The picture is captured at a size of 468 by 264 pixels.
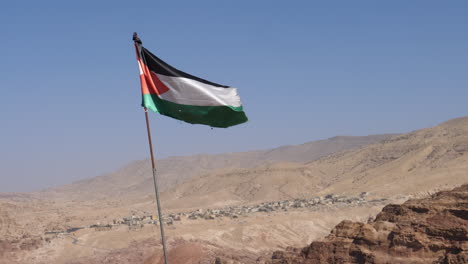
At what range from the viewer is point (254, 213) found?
3766 cm

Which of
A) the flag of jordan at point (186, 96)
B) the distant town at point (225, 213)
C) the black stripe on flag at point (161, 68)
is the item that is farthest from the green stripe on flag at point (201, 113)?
the distant town at point (225, 213)

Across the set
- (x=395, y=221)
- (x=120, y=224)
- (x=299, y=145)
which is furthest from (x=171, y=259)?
(x=299, y=145)

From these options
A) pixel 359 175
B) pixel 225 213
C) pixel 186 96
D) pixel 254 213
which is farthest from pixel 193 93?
pixel 359 175

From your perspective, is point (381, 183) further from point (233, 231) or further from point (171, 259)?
point (171, 259)

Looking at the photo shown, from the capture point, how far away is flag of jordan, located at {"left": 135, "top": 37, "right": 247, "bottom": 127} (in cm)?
815

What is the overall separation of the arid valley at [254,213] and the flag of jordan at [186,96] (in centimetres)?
811

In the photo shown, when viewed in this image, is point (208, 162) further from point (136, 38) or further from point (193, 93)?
point (136, 38)

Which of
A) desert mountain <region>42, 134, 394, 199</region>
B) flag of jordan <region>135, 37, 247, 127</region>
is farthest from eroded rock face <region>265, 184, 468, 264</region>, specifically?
desert mountain <region>42, 134, 394, 199</region>

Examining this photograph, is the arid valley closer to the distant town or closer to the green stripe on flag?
the distant town

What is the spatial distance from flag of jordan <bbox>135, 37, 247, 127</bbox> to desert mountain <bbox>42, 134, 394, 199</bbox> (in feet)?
361

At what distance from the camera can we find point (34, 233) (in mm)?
35531

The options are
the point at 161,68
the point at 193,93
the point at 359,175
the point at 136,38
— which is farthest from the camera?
the point at 359,175

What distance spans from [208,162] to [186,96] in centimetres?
13536

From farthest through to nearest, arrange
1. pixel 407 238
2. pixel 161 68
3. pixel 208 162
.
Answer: pixel 208 162 → pixel 407 238 → pixel 161 68
